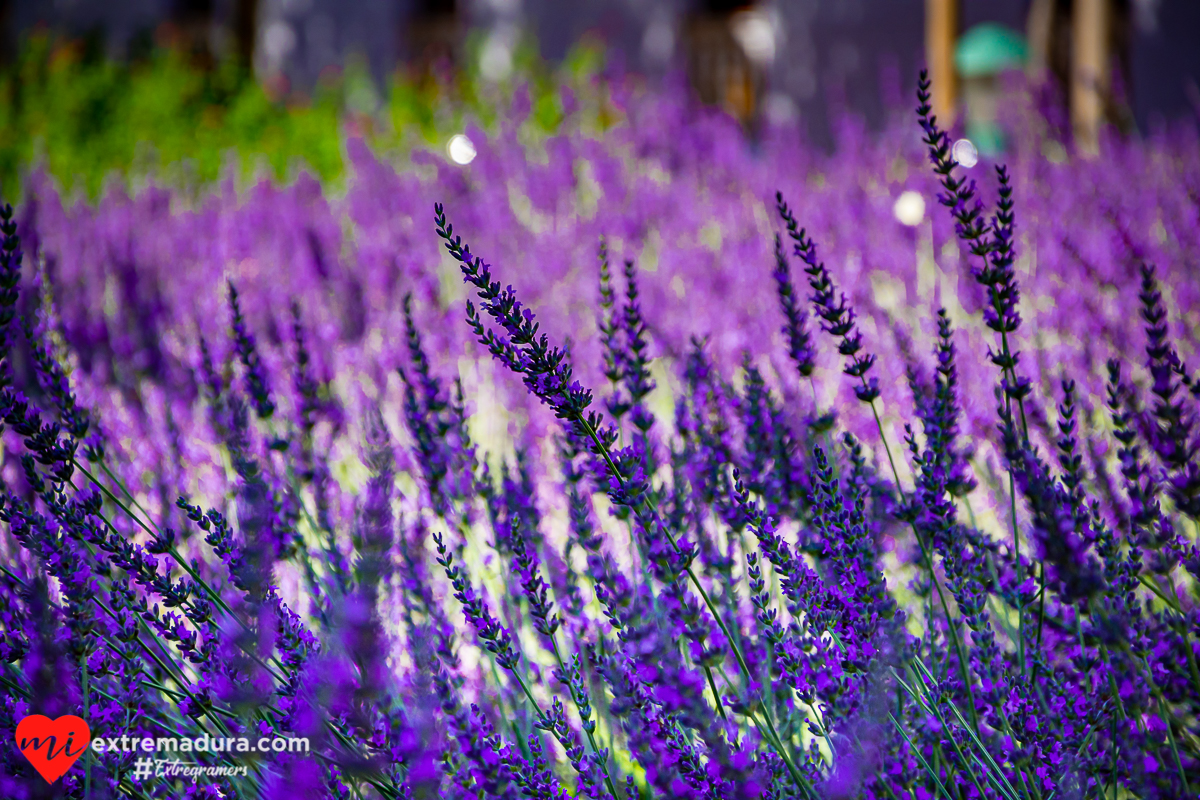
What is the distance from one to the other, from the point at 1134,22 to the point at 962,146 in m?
8.40

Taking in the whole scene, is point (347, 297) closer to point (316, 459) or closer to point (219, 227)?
point (316, 459)

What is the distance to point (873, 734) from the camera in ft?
2.69

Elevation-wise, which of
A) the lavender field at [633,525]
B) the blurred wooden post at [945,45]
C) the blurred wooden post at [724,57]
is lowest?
the lavender field at [633,525]

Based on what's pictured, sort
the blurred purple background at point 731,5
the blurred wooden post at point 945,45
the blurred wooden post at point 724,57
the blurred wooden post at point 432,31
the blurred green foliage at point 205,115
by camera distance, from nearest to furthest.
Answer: the blurred green foliage at point 205,115 < the blurred wooden post at point 945,45 < the blurred purple background at point 731,5 < the blurred wooden post at point 724,57 < the blurred wooden post at point 432,31

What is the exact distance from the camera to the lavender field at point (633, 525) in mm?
880

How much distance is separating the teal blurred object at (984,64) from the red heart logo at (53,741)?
9234 millimetres

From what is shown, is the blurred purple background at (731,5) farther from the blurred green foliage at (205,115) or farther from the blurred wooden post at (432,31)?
the blurred green foliage at (205,115)

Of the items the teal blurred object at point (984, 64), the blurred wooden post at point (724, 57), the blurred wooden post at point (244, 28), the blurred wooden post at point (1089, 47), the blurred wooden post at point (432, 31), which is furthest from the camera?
the blurred wooden post at point (432, 31)

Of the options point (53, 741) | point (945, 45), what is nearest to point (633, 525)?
point (53, 741)

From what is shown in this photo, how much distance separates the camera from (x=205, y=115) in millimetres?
7129

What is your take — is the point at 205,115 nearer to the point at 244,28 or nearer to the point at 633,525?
the point at 244,28

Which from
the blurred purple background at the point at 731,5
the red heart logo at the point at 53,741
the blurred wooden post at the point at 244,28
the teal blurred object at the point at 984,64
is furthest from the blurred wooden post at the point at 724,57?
the red heart logo at the point at 53,741

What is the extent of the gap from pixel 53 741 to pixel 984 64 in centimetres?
1055

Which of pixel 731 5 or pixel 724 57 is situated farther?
pixel 731 5
